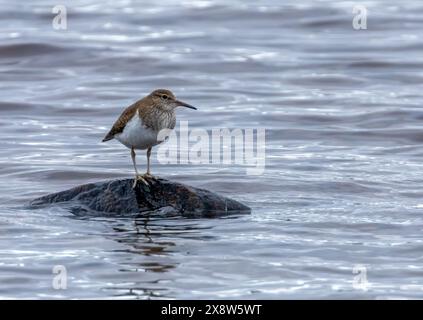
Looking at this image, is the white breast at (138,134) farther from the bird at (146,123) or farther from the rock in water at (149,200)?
the rock in water at (149,200)

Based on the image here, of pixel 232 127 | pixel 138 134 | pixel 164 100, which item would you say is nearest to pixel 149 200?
pixel 138 134

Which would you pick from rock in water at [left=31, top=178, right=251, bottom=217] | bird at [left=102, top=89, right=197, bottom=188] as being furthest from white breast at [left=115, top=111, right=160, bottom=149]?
rock in water at [left=31, top=178, right=251, bottom=217]

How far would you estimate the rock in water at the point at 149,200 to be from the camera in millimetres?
11367

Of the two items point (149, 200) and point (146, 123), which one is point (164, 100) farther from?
point (149, 200)

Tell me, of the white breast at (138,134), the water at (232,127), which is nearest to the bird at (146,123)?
the white breast at (138,134)

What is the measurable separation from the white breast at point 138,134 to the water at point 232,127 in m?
0.82

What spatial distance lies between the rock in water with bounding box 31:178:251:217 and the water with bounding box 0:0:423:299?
18 centimetres

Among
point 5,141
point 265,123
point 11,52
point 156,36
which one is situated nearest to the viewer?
point 5,141

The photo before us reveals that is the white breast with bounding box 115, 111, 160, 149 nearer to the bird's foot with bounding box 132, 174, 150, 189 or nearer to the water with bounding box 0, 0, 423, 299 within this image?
the bird's foot with bounding box 132, 174, 150, 189

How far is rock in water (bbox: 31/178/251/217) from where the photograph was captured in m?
11.4

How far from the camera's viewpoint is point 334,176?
1365 centimetres

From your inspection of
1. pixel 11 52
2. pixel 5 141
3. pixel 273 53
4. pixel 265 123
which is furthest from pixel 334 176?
pixel 11 52
